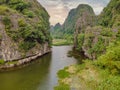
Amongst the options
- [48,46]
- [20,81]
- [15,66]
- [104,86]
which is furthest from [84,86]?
[48,46]

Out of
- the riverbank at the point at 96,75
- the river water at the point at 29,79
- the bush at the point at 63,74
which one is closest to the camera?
the riverbank at the point at 96,75

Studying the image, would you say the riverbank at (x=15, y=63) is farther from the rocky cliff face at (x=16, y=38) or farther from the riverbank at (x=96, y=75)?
the riverbank at (x=96, y=75)

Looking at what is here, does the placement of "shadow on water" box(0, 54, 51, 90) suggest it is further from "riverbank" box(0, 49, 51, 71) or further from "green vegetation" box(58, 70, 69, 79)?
"riverbank" box(0, 49, 51, 71)

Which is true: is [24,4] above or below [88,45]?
above

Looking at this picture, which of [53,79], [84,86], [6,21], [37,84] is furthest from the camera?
[6,21]

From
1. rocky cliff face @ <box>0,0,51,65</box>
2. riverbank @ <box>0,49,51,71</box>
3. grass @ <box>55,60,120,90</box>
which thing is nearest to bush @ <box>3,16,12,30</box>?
rocky cliff face @ <box>0,0,51,65</box>

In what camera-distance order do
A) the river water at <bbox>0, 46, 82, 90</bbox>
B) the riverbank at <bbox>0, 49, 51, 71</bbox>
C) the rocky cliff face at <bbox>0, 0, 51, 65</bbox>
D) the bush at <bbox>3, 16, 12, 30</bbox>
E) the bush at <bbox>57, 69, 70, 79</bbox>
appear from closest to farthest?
the river water at <bbox>0, 46, 82, 90</bbox>
the bush at <bbox>57, 69, 70, 79</bbox>
the riverbank at <bbox>0, 49, 51, 71</bbox>
the rocky cliff face at <bbox>0, 0, 51, 65</bbox>
the bush at <bbox>3, 16, 12, 30</bbox>

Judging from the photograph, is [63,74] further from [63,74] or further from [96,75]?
[96,75]

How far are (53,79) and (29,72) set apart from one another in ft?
31.5

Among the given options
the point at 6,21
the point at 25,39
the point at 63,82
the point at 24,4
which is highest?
the point at 24,4

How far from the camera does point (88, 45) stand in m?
92.1

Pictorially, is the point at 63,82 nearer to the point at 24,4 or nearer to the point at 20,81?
the point at 20,81

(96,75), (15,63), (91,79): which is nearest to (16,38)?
(15,63)

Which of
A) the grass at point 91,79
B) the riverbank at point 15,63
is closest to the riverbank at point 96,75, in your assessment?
the grass at point 91,79
